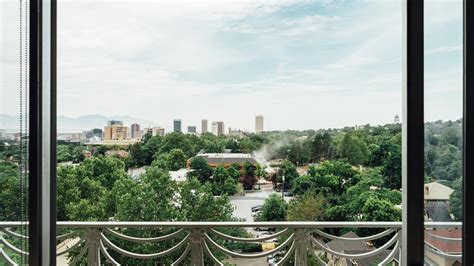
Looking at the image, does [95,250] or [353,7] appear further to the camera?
[353,7]

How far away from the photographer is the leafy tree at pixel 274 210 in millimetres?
3064

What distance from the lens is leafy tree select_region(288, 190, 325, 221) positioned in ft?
10.0

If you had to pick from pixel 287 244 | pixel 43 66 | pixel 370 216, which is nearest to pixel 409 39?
pixel 43 66

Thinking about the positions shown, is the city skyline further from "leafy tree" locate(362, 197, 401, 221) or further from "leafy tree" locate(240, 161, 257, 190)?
"leafy tree" locate(362, 197, 401, 221)

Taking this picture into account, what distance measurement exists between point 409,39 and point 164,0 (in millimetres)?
2309

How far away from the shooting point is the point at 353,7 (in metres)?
2.98

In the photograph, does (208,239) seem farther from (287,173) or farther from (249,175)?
(287,173)

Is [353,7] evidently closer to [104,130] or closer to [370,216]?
[370,216]

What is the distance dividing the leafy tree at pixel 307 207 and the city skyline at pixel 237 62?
54 cm

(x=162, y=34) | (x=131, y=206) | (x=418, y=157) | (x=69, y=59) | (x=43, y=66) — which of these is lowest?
(x=131, y=206)

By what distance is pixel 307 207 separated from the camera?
121 inches

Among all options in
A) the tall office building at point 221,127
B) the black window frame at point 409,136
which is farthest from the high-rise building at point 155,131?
the black window frame at point 409,136

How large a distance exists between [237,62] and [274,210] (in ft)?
3.87

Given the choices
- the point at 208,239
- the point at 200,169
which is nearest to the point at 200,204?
the point at 200,169
